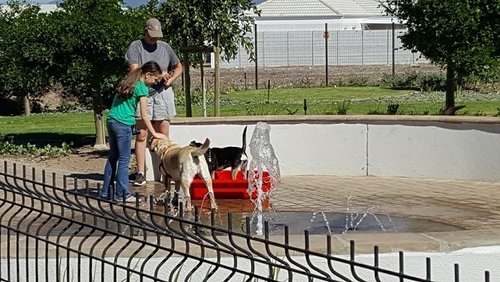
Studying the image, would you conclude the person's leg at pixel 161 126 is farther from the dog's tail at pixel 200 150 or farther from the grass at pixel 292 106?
the grass at pixel 292 106

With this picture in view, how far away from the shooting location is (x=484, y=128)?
1225 cm

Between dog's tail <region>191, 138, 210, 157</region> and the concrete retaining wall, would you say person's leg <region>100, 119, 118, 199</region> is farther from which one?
the concrete retaining wall

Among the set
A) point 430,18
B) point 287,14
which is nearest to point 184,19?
point 430,18

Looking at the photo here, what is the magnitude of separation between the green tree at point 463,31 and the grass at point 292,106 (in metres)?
1.32

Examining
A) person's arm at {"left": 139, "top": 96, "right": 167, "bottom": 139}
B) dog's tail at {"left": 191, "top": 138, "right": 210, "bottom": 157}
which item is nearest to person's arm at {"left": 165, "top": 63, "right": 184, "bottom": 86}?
person's arm at {"left": 139, "top": 96, "right": 167, "bottom": 139}

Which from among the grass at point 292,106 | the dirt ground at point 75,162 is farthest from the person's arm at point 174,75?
the grass at point 292,106

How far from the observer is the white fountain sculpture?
1115 cm

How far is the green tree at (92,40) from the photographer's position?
15.9 metres

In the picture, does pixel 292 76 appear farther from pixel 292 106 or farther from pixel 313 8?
pixel 313 8

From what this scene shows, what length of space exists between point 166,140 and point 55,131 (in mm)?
10933

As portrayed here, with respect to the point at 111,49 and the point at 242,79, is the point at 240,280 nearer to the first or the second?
the point at 111,49

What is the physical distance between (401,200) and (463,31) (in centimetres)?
448

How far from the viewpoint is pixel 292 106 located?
2436 cm

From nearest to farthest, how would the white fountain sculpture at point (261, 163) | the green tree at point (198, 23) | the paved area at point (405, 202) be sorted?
the paved area at point (405, 202) → the white fountain sculpture at point (261, 163) → the green tree at point (198, 23)
